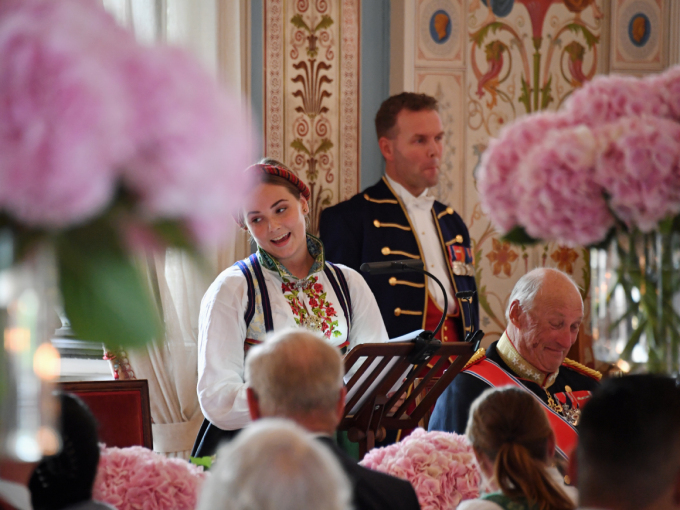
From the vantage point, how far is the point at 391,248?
371 cm

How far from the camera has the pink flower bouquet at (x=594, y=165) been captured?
1.03m

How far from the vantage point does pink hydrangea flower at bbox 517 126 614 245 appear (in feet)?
3.42

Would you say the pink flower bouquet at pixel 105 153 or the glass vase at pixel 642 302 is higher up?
the pink flower bouquet at pixel 105 153

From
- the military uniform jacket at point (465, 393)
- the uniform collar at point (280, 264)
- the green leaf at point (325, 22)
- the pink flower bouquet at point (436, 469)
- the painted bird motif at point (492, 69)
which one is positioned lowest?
the military uniform jacket at point (465, 393)

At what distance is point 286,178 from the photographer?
2.78 m

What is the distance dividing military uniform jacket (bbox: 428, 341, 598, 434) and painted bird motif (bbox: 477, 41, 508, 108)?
1705mm

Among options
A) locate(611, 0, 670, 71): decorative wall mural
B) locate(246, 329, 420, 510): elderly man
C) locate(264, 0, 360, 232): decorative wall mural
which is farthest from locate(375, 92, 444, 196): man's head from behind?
locate(246, 329, 420, 510): elderly man

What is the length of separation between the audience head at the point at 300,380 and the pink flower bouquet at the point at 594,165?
555mm

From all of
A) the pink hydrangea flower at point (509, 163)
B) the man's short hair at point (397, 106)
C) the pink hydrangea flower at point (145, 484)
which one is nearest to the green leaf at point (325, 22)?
the man's short hair at point (397, 106)

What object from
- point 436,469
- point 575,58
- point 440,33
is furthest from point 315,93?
point 436,469

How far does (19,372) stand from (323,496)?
385 millimetres

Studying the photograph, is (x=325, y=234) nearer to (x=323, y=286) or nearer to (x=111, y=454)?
(x=323, y=286)

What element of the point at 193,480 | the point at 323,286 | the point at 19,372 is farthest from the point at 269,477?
the point at 323,286

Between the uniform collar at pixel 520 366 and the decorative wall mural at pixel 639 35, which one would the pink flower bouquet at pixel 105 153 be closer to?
the uniform collar at pixel 520 366
